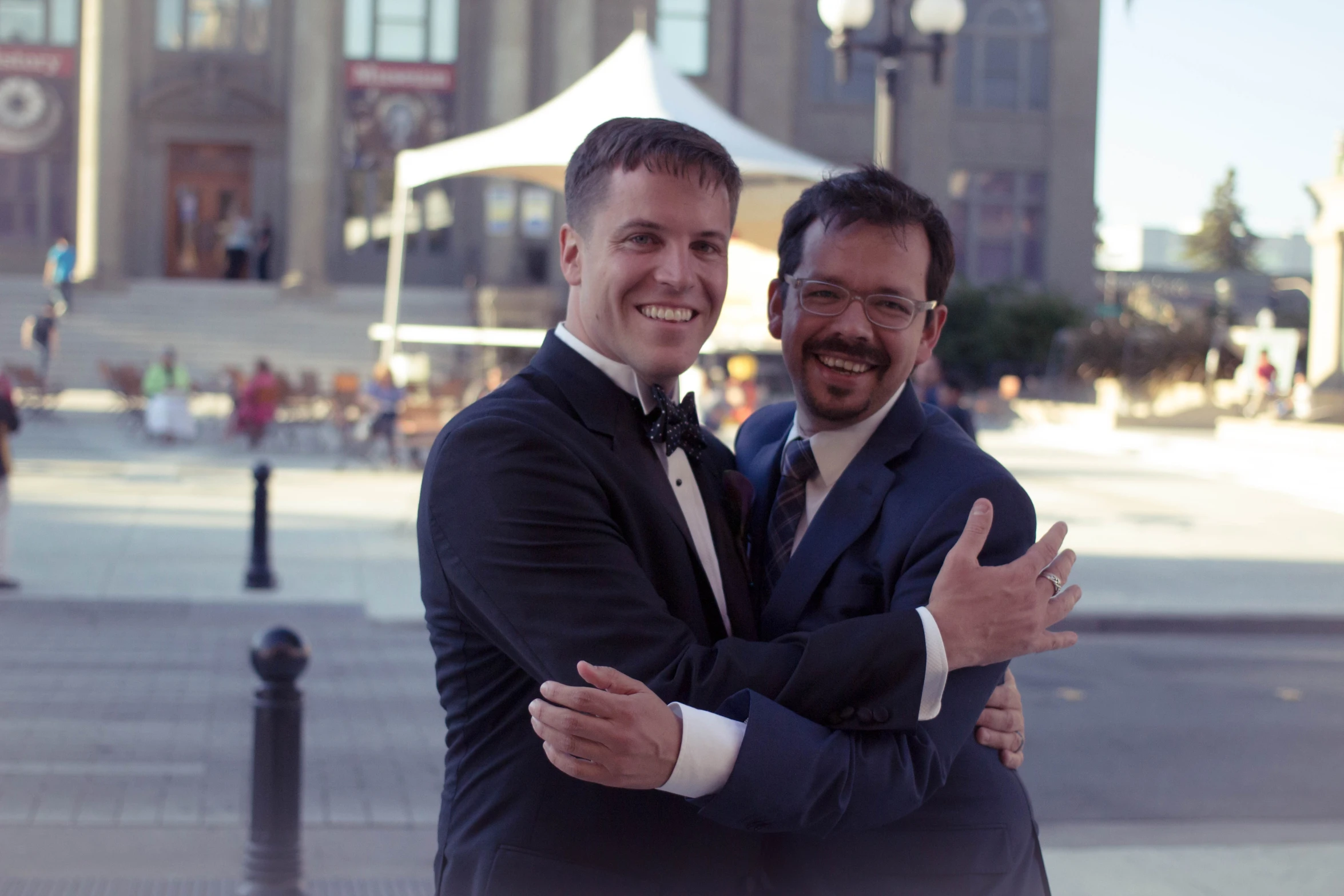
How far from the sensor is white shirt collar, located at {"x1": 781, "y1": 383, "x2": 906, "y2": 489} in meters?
2.76

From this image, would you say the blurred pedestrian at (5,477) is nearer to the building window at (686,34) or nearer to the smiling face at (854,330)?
the smiling face at (854,330)

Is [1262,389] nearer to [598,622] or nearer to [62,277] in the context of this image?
[62,277]

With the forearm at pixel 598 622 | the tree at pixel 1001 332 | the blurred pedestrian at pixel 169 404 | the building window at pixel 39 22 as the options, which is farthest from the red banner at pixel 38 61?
the forearm at pixel 598 622

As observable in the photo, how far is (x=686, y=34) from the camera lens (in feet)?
140

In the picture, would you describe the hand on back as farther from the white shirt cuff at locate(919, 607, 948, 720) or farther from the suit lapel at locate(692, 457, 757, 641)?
the suit lapel at locate(692, 457, 757, 641)

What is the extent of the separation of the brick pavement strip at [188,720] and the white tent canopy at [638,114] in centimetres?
567

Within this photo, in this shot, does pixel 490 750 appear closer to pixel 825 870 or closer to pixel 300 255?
pixel 825 870

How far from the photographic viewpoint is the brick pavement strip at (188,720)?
629 cm

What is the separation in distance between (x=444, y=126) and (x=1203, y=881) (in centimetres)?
3766

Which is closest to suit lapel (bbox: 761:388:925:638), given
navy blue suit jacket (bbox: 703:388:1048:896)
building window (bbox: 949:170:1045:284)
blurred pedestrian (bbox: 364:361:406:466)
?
navy blue suit jacket (bbox: 703:388:1048:896)

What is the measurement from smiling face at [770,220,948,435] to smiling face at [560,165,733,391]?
228 mm

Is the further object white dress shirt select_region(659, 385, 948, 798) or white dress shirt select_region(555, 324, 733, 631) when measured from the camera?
white dress shirt select_region(555, 324, 733, 631)

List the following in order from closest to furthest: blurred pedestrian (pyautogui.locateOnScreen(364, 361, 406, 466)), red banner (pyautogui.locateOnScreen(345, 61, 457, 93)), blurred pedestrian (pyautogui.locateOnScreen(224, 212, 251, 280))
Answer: blurred pedestrian (pyautogui.locateOnScreen(364, 361, 406, 466)), blurred pedestrian (pyautogui.locateOnScreen(224, 212, 251, 280)), red banner (pyautogui.locateOnScreen(345, 61, 457, 93))

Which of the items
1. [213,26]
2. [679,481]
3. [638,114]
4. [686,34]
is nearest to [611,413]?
[679,481]
